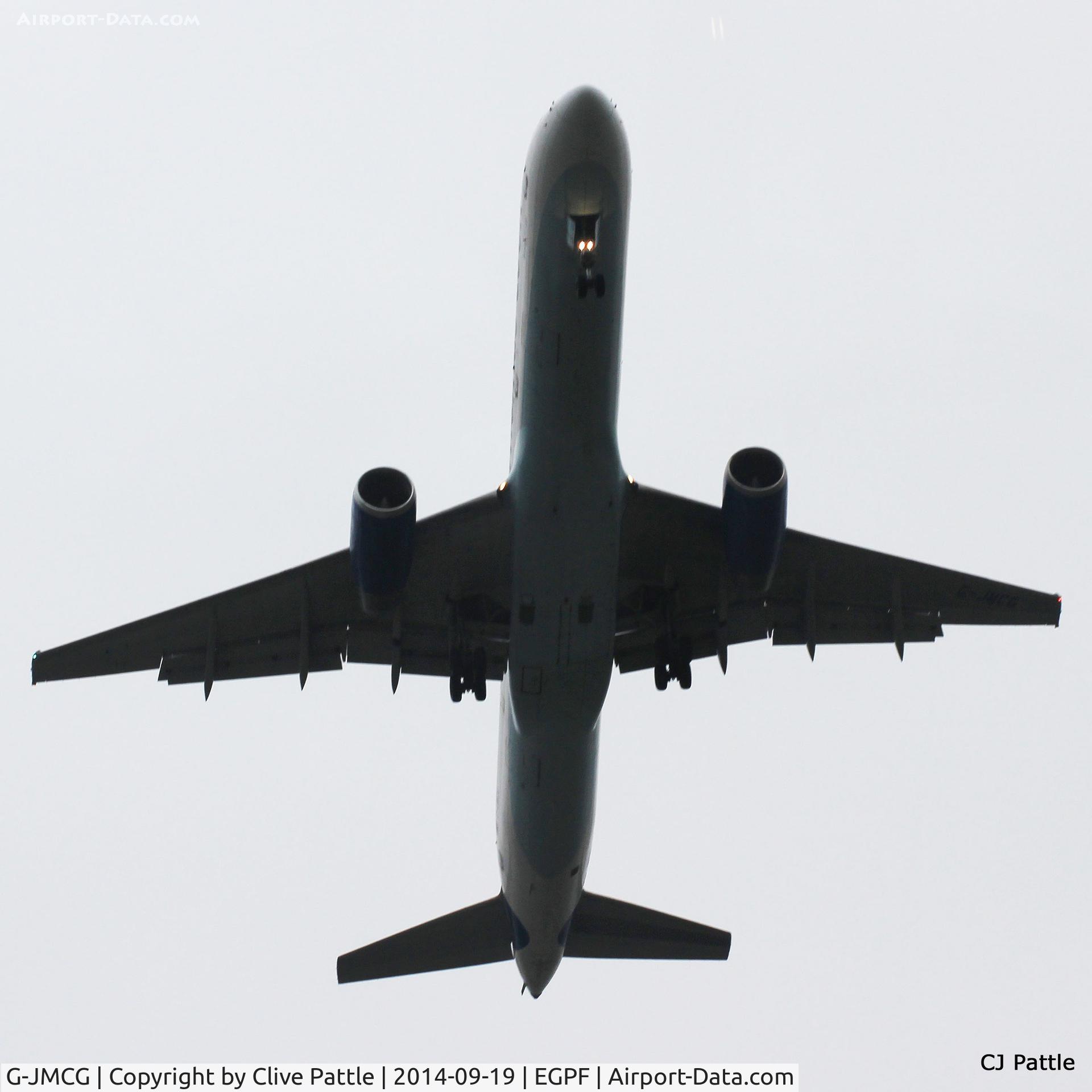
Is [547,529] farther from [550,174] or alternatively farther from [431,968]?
[431,968]

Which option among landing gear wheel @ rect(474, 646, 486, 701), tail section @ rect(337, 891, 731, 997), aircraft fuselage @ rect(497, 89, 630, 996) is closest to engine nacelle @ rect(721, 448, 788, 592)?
aircraft fuselage @ rect(497, 89, 630, 996)

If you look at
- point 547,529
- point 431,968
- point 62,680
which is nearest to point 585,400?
point 547,529

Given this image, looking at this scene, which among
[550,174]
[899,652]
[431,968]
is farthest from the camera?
[431,968]

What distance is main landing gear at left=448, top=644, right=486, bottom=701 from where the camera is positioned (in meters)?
20.8

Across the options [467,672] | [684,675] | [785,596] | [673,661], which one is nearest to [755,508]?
[673,661]

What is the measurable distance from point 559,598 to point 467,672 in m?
2.47

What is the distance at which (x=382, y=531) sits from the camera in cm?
1844

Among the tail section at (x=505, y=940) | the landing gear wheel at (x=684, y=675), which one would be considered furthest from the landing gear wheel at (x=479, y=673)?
the tail section at (x=505, y=940)

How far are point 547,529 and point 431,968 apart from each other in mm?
9676

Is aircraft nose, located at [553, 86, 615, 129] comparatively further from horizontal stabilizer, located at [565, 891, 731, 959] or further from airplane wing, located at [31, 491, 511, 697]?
horizontal stabilizer, located at [565, 891, 731, 959]

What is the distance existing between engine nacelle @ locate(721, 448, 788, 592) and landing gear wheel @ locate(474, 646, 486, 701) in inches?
159

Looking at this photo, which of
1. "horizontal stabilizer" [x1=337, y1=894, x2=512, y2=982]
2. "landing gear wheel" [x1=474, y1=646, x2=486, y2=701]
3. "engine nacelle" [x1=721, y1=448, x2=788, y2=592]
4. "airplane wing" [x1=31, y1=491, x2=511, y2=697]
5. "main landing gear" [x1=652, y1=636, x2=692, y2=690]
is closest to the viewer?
"engine nacelle" [x1=721, y1=448, x2=788, y2=592]

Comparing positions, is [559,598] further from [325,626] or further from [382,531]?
[325,626]

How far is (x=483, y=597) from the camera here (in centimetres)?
2122
